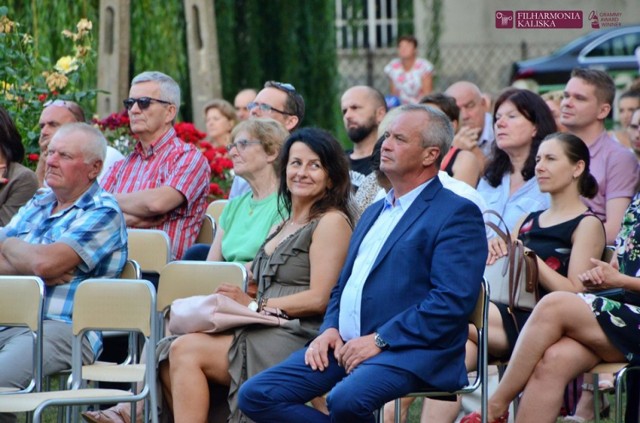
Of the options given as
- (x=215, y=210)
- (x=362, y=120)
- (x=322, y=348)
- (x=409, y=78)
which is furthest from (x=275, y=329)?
(x=409, y=78)

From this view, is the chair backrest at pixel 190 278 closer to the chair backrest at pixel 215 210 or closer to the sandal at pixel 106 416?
the sandal at pixel 106 416

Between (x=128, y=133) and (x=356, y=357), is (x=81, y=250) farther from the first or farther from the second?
(x=128, y=133)

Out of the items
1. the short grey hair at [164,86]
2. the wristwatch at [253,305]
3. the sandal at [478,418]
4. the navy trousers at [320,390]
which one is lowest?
the sandal at [478,418]

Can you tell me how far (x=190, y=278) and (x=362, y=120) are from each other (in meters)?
2.55

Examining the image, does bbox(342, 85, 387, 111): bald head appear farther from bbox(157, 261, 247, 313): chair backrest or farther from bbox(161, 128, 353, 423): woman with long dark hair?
bbox(157, 261, 247, 313): chair backrest

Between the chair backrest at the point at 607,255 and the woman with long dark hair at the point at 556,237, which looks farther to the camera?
the chair backrest at the point at 607,255

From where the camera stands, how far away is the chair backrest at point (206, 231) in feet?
25.5

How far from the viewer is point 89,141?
658 cm

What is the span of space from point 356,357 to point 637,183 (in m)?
2.55

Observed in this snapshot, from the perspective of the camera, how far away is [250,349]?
19.0 ft

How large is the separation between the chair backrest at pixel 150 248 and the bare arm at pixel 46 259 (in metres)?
0.75

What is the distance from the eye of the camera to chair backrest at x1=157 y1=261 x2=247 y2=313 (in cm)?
621

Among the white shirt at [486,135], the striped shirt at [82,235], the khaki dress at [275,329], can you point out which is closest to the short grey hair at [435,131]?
the khaki dress at [275,329]

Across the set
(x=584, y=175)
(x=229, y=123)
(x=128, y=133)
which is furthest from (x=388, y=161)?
(x=229, y=123)
